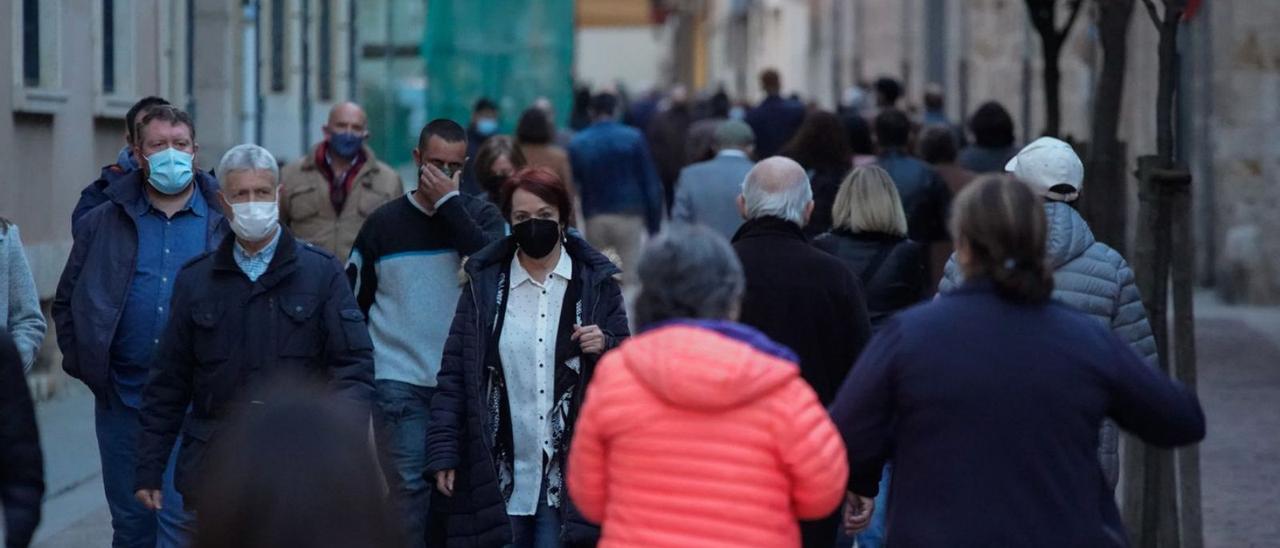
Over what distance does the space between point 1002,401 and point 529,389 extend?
215 centimetres

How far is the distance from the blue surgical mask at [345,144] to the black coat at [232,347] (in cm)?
265

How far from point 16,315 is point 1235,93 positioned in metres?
14.2

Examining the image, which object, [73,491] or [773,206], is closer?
[773,206]

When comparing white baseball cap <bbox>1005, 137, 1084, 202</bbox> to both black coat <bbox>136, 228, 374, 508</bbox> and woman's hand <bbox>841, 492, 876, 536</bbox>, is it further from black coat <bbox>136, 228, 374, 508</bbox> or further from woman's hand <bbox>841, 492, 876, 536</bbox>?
black coat <bbox>136, 228, 374, 508</bbox>

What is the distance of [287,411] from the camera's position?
318cm

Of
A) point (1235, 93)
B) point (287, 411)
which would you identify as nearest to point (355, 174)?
point (287, 411)

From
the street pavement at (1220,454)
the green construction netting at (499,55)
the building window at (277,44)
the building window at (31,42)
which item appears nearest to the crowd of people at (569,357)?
the street pavement at (1220,454)

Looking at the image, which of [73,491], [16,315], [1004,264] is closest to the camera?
[1004,264]

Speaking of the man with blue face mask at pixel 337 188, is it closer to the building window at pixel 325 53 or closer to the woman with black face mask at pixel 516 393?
the woman with black face mask at pixel 516 393

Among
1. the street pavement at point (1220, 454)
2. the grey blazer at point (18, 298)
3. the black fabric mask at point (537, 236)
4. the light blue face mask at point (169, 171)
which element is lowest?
the street pavement at point (1220, 454)

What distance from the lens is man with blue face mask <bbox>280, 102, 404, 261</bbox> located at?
9.30 m

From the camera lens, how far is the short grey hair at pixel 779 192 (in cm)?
692

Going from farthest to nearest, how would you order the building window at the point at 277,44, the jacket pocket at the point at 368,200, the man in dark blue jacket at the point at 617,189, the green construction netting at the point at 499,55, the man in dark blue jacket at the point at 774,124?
the green construction netting at the point at 499,55
the building window at the point at 277,44
the man in dark blue jacket at the point at 774,124
the man in dark blue jacket at the point at 617,189
the jacket pocket at the point at 368,200

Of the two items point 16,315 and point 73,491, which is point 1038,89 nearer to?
point 73,491
